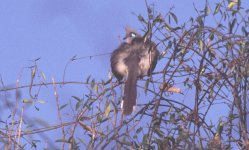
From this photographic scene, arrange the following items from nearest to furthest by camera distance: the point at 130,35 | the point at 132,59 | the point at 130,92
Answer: the point at 130,92 < the point at 132,59 < the point at 130,35

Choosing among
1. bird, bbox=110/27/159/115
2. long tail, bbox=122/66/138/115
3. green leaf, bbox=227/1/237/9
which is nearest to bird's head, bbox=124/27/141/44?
bird, bbox=110/27/159/115

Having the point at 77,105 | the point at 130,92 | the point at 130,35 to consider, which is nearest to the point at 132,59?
the point at 130,35

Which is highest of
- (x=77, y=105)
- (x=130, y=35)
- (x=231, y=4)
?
(x=130, y=35)

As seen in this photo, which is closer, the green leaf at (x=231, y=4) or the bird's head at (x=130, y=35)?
the green leaf at (x=231, y=4)

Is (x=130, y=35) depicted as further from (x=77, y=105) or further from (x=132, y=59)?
(x=77, y=105)

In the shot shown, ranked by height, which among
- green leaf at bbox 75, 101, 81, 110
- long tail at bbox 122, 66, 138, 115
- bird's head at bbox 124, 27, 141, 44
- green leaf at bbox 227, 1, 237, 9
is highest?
bird's head at bbox 124, 27, 141, 44

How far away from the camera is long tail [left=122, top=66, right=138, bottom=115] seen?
150 inches

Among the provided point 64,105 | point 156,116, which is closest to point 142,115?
point 156,116

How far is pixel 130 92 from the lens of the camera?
4.32 metres

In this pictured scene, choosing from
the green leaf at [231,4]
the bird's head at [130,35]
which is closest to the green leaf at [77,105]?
the green leaf at [231,4]

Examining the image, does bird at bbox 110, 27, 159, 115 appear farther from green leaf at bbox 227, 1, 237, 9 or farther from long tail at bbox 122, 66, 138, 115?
green leaf at bbox 227, 1, 237, 9

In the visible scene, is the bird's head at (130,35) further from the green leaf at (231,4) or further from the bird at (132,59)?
the green leaf at (231,4)

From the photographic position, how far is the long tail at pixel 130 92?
150 inches

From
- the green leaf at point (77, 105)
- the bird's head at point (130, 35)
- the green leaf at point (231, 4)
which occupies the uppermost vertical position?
the bird's head at point (130, 35)
